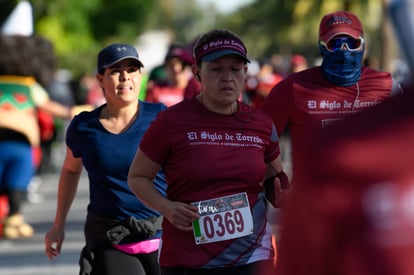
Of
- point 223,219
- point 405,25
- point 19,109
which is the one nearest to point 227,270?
point 223,219

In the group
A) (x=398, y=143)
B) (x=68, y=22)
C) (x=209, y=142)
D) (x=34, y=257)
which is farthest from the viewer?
(x=68, y=22)

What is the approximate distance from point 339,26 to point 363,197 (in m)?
4.69

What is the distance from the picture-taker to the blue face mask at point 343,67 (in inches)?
245

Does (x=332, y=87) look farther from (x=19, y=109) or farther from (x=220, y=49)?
(x=19, y=109)

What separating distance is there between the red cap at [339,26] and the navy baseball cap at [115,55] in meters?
0.99

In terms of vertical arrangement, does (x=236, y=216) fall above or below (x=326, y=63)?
below

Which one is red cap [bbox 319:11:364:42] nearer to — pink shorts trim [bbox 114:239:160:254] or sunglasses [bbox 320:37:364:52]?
sunglasses [bbox 320:37:364:52]

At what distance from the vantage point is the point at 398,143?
1.68m

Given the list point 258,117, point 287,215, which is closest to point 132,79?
point 258,117

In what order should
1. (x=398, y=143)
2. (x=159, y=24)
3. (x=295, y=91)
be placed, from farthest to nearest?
1. (x=159, y=24)
2. (x=295, y=91)
3. (x=398, y=143)

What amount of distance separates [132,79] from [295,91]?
838 mm

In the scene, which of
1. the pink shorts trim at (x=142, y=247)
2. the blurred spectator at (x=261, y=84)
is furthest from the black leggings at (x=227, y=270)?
the blurred spectator at (x=261, y=84)

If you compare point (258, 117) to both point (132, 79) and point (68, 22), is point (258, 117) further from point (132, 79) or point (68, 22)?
point (68, 22)

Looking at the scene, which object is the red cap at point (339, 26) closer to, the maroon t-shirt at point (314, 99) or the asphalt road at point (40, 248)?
the maroon t-shirt at point (314, 99)
